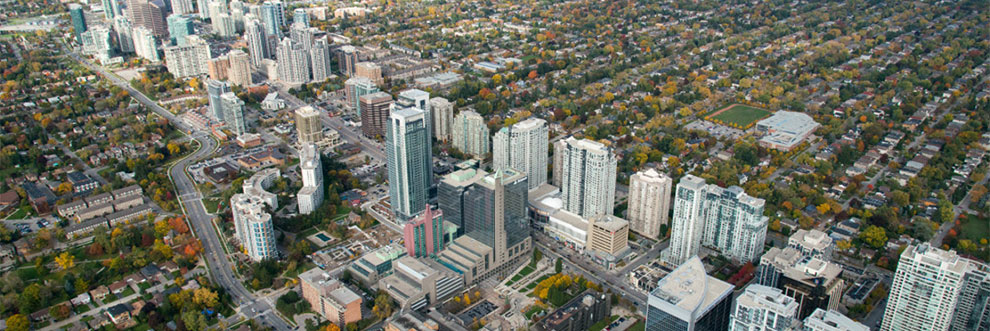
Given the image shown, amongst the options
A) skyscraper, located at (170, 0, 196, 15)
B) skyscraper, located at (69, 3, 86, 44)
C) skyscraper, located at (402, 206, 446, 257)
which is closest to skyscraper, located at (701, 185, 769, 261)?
skyscraper, located at (402, 206, 446, 257)

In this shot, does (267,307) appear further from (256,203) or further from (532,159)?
(532,159)

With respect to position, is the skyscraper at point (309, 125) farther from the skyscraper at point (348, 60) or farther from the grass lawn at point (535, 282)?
the grass lawn at point (535, 282)

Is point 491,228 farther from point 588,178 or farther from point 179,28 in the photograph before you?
point 179,28

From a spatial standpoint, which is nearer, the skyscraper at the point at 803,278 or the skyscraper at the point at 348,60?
the skyscraper at the point at 803,278

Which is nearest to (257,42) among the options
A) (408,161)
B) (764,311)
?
(408,161)

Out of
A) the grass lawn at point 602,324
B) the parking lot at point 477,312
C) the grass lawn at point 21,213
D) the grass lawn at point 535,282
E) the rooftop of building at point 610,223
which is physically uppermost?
the rooftop of building at point 610,223

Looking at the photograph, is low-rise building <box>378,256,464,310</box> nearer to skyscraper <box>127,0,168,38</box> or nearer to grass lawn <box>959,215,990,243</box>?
grass lawn <box>959,215,990,243</box>

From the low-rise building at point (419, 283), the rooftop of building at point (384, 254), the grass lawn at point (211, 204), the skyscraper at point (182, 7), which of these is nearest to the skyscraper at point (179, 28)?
the skyscraper at point (182, 7)
